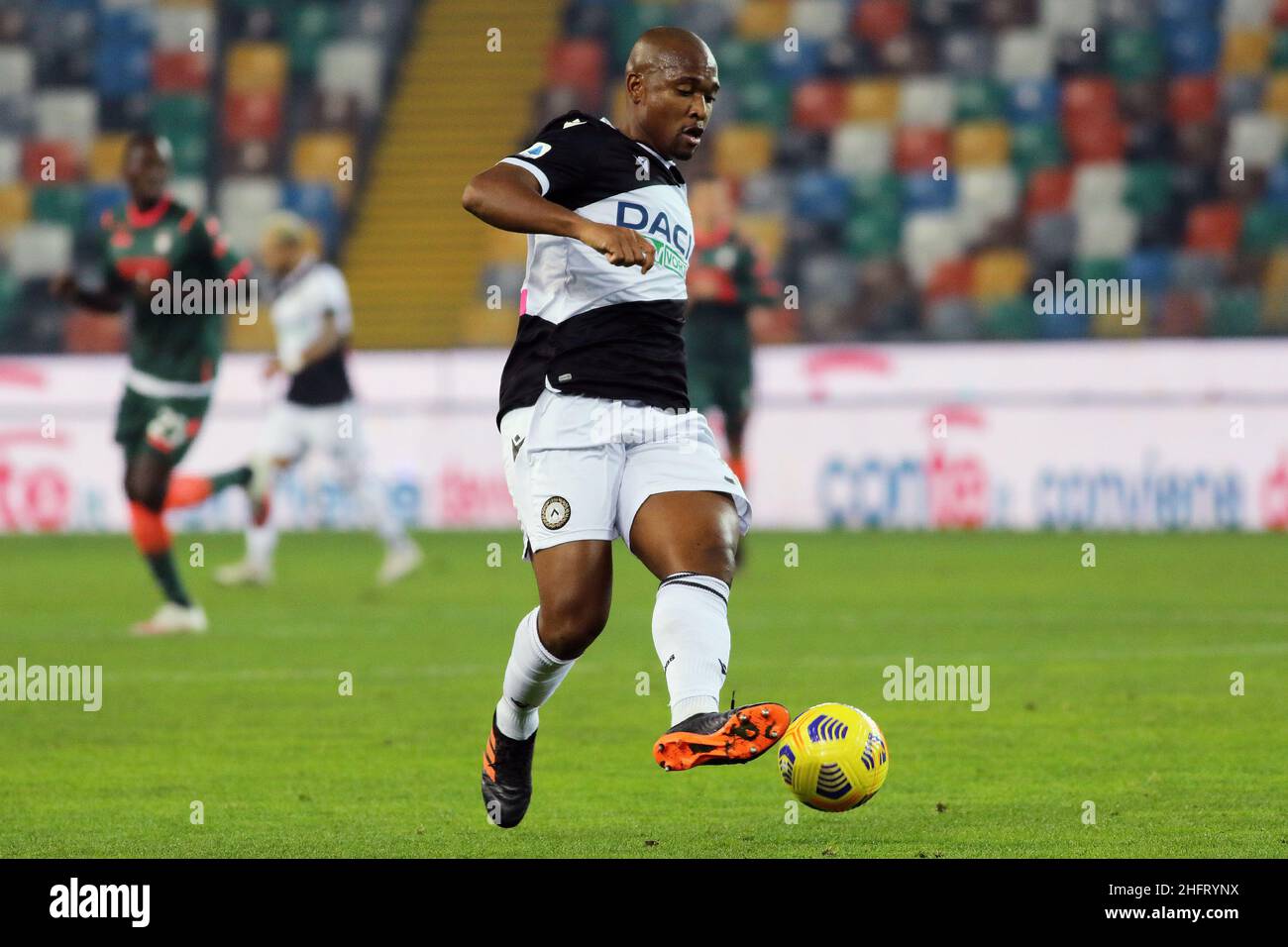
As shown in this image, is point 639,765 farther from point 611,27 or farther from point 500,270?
point 611,27

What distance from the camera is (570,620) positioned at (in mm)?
5309

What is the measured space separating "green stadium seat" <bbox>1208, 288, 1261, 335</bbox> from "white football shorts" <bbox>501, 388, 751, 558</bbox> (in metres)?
13.1

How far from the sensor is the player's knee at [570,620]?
17.4 feet

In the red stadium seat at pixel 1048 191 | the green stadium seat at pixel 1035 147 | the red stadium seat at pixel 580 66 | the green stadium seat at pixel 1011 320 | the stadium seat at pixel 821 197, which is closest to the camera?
the green stadium seat at pixel 1011 320

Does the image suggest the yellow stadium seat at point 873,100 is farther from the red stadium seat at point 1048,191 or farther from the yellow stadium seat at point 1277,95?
the yellow stadium seat at point 1277,95

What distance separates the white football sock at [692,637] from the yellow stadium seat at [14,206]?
19.4m

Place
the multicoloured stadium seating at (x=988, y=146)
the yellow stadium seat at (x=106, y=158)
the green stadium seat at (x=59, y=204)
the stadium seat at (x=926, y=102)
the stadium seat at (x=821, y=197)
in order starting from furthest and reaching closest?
the yellow stadium seat at (x=106, y=158) < the green stadium seat at (x=59, y=204) < the stadium seat at (x=926, y=102) < the stadium seat at (x=821, y=197) < the multicoloured stadium seating at (x=988, y=146)

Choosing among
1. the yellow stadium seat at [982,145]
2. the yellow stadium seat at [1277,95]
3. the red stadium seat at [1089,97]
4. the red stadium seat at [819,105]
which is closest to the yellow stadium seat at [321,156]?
the red stadium seat at [819,105]

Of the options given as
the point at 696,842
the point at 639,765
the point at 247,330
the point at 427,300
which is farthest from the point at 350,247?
the point at 696,842

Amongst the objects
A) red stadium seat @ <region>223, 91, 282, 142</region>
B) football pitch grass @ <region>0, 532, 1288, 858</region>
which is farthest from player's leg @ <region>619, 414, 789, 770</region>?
red stadium seat @ <region>223, 91, 282, 142</region>

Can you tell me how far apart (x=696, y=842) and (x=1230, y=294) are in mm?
14455

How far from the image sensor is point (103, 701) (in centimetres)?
864

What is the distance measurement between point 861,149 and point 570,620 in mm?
17516

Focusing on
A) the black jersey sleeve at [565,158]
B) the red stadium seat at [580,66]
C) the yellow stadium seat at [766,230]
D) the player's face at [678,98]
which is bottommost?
the black jersey sleeve at [565,158]
